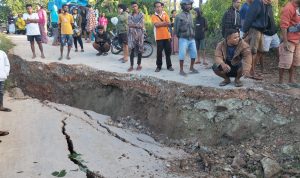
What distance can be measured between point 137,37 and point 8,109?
324cm

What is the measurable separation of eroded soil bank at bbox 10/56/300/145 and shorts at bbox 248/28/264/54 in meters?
1.06

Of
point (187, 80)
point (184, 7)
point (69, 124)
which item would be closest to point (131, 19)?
point (184, 7)

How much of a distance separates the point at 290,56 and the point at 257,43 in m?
0.70

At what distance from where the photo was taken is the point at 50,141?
5.82 meters

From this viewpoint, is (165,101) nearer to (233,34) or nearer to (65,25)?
(233,34)

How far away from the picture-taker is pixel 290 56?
21.6ft

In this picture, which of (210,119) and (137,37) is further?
(137,37)

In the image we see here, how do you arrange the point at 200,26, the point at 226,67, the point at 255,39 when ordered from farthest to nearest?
the point at 200,26, the point at 255,39, the point at 226,67

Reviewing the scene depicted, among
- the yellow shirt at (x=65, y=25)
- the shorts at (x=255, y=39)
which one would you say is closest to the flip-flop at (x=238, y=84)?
the shorts at (x=255, y=39)

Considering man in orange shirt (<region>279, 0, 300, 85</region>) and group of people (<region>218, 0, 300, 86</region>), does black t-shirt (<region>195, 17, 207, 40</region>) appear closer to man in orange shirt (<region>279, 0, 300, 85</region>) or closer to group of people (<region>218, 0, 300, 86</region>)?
group of people (<region>218, 0, 300, 86</region>)

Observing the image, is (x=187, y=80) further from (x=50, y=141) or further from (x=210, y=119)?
(x=50, y=141)

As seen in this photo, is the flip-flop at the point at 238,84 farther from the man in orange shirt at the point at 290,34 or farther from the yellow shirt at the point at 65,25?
the yellow shirt at the point at 65,25

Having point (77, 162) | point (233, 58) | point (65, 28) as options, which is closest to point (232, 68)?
point (233, 58)

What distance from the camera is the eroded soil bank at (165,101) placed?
6051mm
